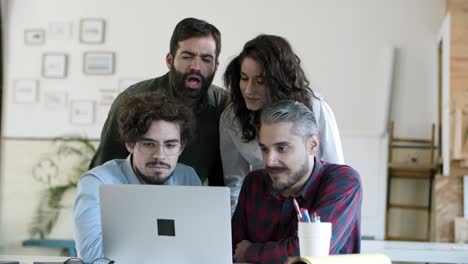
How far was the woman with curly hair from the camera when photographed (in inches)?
111

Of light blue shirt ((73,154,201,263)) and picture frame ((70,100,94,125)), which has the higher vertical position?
picture frame ((70,100,94,125))

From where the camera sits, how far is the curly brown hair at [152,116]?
290 cm

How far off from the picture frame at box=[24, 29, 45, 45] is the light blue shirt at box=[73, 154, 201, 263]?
14.1ft

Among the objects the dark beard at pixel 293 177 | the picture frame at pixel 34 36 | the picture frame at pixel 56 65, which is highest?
the picture frame at pixel 34 36

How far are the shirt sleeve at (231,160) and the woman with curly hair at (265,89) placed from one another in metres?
0.09

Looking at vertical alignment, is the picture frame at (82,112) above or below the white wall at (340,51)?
below

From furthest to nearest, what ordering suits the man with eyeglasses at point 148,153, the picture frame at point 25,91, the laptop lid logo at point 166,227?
1. the picture frame at point 25,91
2. the man with eyeglasses at point 148,153
3. the laptop lid logo at point 166,227

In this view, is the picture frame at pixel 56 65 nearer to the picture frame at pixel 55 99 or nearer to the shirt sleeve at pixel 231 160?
the picture frame at pixel 55 99

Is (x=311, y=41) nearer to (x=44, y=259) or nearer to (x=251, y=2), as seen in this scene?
(x=251, y=2)

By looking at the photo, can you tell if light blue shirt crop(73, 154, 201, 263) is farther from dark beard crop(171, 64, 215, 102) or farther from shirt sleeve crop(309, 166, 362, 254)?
shirt sleeve crop(309, 166, 362, 254)

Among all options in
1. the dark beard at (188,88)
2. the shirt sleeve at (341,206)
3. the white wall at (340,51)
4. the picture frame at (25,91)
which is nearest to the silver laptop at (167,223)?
the shirt sleeve at (341,206)

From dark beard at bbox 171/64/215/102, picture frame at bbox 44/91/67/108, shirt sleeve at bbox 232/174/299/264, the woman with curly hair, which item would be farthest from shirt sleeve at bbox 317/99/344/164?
picture frame at bbox 44/91/67/108

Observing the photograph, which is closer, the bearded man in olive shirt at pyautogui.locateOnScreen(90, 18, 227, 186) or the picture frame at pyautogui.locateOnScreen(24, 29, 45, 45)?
the bearded man in olive shirt at pyautogui.locateOnScreen(90, 18, 227, 186)

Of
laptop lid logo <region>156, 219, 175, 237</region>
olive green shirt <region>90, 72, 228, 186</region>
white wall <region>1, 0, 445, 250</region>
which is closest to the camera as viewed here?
laptop lid logo <region>156, 219, 175, 237</region>
